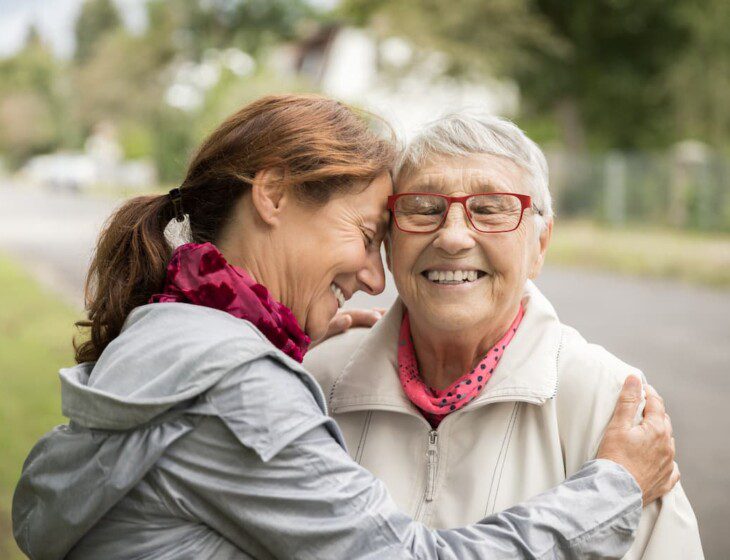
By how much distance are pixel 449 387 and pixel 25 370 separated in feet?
20.3

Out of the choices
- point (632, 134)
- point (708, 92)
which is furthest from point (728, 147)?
point (632, 134)

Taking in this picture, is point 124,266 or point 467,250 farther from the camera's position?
point 467,250

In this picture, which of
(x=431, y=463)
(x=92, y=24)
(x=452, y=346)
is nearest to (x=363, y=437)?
(x=431, y=463)

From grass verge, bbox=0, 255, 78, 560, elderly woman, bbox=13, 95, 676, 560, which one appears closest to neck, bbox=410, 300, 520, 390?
elderly woman, bbox=13, 95, 676, 560

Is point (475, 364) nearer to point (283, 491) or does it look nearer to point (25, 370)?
point (283, 491)

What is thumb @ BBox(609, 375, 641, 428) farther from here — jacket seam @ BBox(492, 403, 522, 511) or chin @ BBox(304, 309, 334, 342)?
chin @ BBox(304, 309, 334, 342)

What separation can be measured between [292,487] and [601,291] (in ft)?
36.9

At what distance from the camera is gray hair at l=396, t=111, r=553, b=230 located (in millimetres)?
2332

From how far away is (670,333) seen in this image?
9.35m

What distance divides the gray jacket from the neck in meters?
0.71

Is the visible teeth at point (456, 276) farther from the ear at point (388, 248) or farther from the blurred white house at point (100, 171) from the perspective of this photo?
the blurred white house at point (100, 171)

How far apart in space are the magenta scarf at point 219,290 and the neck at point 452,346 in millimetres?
586

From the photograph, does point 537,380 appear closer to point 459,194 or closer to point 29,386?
point 459,194

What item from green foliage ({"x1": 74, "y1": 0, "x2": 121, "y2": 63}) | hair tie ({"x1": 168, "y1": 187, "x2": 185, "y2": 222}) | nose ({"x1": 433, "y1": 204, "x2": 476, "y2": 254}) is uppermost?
green foliage ({"x1": 74, "y1": 0, "x2": 121, "y2": 63})
